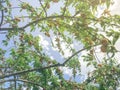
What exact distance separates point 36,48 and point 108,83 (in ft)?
9.58

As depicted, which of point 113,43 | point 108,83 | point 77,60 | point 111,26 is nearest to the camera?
point 113,43

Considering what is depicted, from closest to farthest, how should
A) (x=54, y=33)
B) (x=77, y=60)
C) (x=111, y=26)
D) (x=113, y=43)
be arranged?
(x=113, y=43) → (x=111, y=26) → (x=54, y=33) → (x=77, y=60)

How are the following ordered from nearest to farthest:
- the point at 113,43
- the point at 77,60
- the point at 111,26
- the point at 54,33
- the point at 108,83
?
the point at 113,43 → the point at 111,26 → the point at 108,83 → the point at 54,33 → the point at 77,60

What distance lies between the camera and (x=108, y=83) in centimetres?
991

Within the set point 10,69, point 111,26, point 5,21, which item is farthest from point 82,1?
point 10,69

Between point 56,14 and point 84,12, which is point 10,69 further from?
point 84,12

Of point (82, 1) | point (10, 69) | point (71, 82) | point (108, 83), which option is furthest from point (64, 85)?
point (82, 1)

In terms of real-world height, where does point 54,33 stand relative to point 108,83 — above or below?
above

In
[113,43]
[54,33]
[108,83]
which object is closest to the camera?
[113,43]

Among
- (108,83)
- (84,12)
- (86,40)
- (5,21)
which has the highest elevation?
(5,21)

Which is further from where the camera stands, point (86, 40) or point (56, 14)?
point (56, 14)

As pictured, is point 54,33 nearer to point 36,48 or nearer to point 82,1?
point 36,48

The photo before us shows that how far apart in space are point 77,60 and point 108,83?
1.84 m

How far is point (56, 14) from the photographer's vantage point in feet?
33.0
